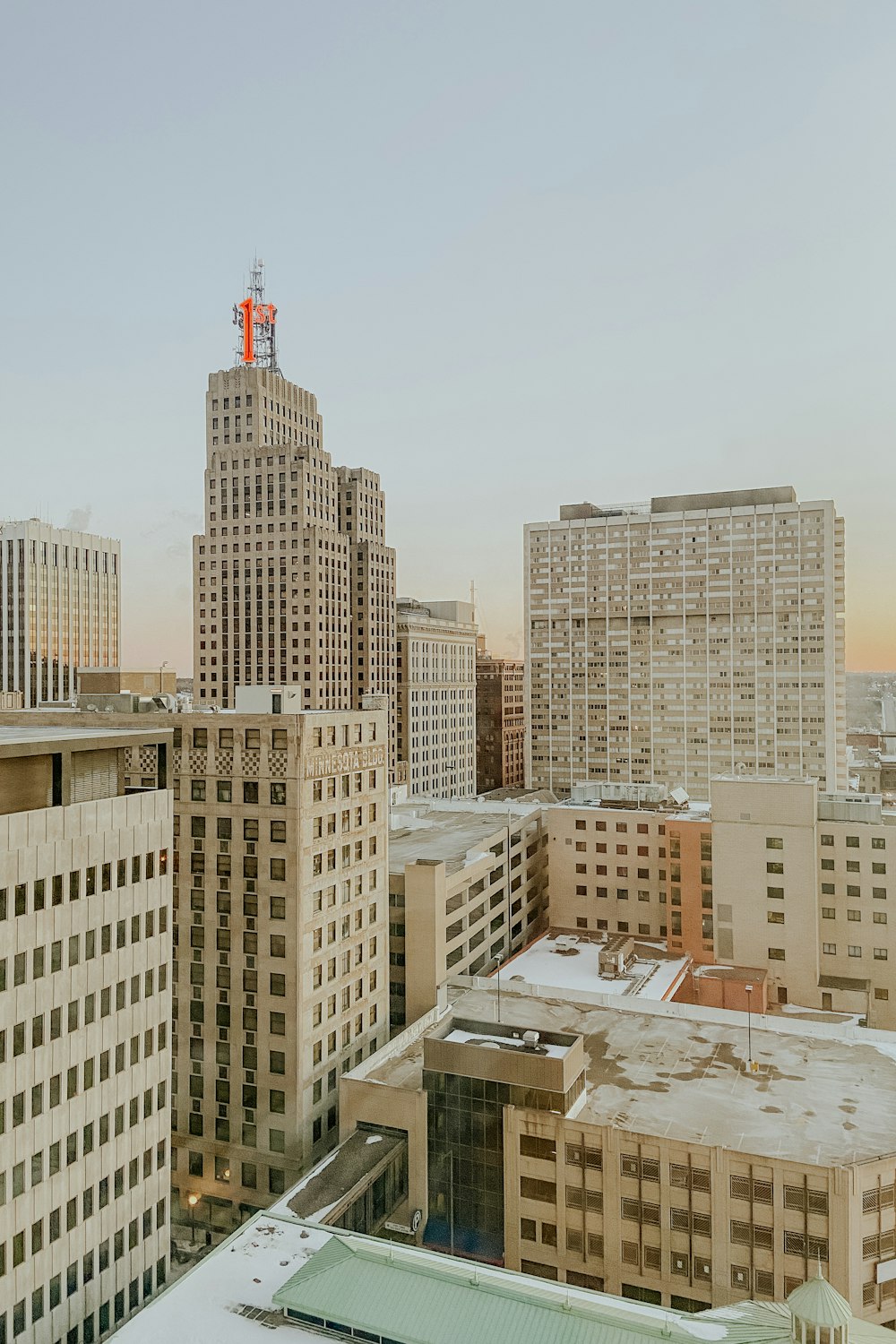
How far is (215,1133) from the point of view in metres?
67.6

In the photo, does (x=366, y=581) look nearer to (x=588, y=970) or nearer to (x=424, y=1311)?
(x=588, y=970)

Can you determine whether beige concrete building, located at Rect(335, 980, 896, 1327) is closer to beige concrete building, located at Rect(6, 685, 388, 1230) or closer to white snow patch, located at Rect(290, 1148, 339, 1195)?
white snow patch, located at Rect(290, 1148, 339, 1195)

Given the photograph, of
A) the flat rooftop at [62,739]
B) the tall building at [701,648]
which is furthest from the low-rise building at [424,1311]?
the tall building at [701,648]

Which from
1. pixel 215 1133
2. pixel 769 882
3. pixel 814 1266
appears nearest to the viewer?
pixel 814 1266

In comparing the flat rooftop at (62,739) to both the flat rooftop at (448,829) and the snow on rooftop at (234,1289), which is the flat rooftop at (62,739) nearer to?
the snow on rooftop at (234,1289)

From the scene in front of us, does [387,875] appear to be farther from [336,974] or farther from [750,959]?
[750,959]

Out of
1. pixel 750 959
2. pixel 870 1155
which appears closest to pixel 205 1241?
pixel 870 1155

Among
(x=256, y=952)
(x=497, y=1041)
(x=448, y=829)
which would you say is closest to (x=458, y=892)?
(x=448, y=829)

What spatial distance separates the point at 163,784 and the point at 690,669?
15412 centimetres

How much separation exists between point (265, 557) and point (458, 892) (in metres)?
93.5

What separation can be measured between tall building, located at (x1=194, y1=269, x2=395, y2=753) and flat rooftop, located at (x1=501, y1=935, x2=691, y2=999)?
76.5 meters

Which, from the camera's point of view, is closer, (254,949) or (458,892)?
(254,949)

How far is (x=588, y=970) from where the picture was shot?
89812 mm

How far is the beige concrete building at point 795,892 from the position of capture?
90.7 metres
